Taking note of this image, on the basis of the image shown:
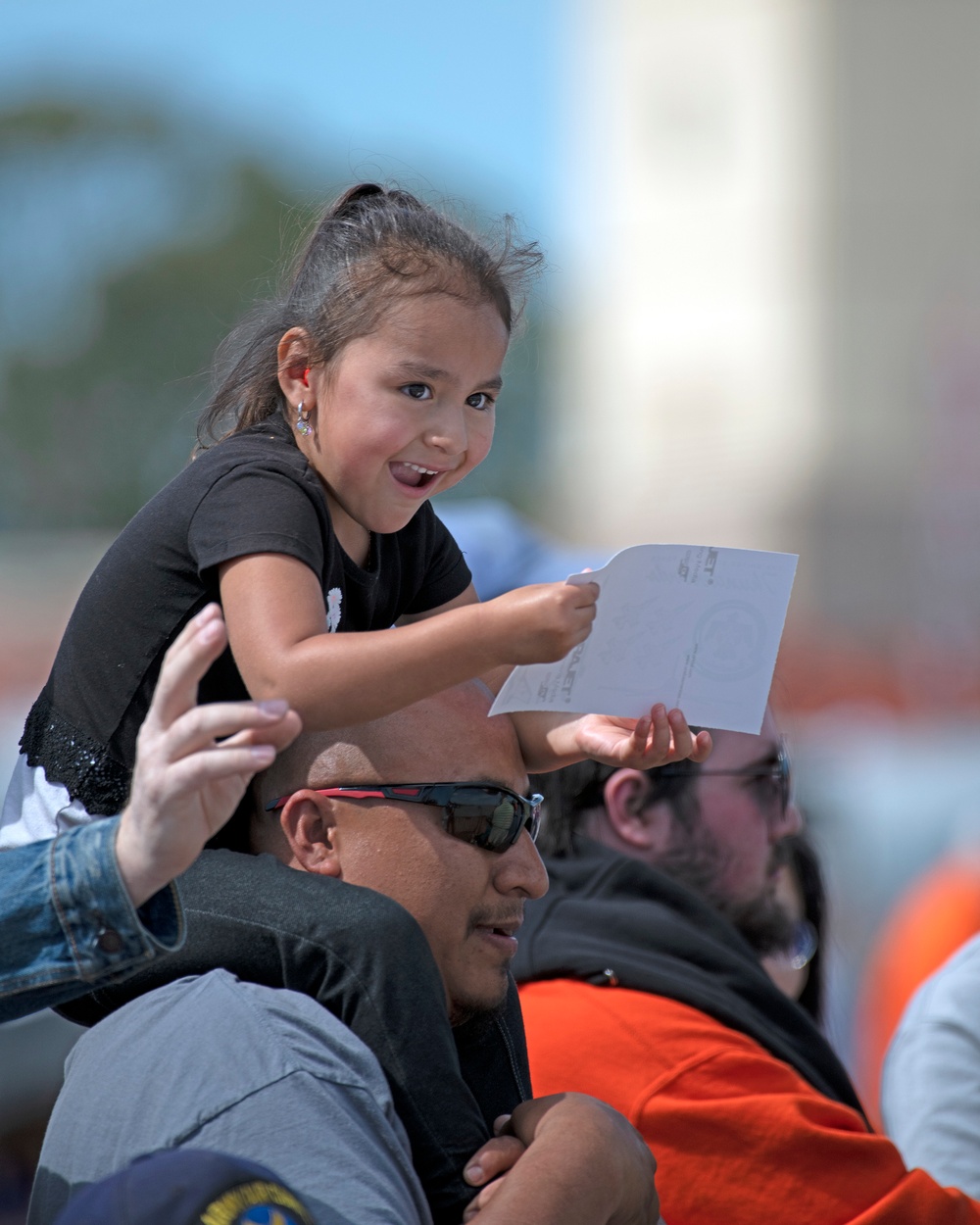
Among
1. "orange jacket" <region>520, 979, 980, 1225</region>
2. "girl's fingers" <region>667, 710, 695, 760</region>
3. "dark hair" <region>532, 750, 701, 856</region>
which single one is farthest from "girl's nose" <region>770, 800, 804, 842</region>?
"girl's fingers" <region>667, 710, 695, 760</region>

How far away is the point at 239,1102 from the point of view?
5.37 feet

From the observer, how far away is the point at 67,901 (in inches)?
57.8

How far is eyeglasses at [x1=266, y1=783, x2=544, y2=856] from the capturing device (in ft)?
6.64

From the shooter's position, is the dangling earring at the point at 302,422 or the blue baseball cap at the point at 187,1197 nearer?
the blue baseball cap at the point at 187,1197

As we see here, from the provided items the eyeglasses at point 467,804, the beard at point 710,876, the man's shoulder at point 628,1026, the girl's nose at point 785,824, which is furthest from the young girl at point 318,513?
the girl's nose at point 785,824

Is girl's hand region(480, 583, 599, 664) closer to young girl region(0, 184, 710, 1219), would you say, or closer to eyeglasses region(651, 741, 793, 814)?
young girl region(0, 184, 710, 1219)

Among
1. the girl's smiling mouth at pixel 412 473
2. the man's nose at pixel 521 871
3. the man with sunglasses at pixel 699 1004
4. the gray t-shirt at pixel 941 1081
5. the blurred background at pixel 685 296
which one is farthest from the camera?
the blurred background at pixel 685 296

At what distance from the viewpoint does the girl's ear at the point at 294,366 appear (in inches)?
80.6

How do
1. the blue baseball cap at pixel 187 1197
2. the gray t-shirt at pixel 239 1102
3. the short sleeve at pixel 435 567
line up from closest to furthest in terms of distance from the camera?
the blue baseball cap at pixel 187 1197, the gray t-shirt at pixel 239 1102, the short sleeve at pixel 435 567

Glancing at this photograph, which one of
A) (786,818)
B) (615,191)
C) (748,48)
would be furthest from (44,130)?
(786,818)

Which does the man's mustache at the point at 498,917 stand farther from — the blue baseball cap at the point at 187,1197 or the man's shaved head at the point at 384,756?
the blue baseball cap at the point at 187,1197

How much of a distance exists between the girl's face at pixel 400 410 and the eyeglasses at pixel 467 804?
342 millimetres

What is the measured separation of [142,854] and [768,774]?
1.97 metres

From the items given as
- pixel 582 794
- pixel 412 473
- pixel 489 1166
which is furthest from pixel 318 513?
pixel 582 794
